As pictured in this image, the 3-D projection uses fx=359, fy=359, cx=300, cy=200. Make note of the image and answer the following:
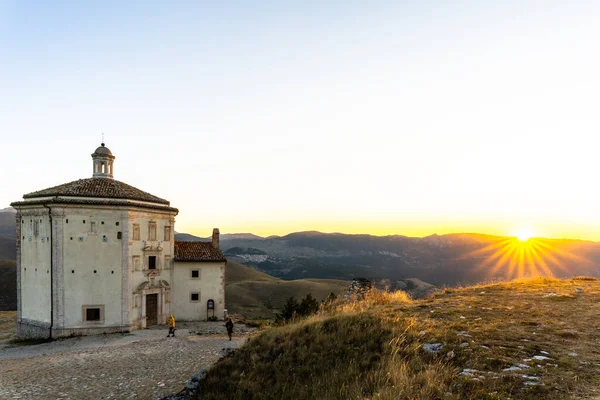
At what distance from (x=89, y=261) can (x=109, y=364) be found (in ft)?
42.6

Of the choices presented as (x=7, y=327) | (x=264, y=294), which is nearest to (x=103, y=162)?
(x=7, y=327)

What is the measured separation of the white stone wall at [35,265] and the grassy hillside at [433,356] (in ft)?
74.1

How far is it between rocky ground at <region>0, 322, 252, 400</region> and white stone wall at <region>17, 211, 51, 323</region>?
3175 mm

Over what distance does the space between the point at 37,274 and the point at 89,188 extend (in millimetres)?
7582

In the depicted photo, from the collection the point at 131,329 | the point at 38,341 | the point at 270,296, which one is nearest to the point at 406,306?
the point at 131,329

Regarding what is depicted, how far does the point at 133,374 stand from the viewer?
14945 millimetres

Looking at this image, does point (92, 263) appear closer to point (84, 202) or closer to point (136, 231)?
point (136, 231)

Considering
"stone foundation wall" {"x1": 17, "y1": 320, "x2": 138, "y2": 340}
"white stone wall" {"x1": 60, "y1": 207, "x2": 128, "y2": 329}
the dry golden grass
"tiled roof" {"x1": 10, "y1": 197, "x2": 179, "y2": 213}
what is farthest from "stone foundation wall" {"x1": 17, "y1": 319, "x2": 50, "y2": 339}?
"tiled roof" {"x1": 10, "y1": 197, "x2": 179, "y2": 213}

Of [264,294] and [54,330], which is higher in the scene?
[54,330]

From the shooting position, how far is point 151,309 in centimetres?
3067

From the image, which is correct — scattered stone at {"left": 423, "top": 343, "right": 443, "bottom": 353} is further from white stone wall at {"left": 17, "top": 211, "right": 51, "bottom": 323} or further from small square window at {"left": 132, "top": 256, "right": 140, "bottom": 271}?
white stone wall at {"left": 17, "top": 211, "right": 51, "bottom": 323}

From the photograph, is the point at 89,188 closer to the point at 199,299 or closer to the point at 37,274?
the point at 37,274

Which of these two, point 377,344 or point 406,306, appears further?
point 406,306

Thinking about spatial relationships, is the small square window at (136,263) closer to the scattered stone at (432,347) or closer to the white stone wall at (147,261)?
the white stone wall at (147,261)
